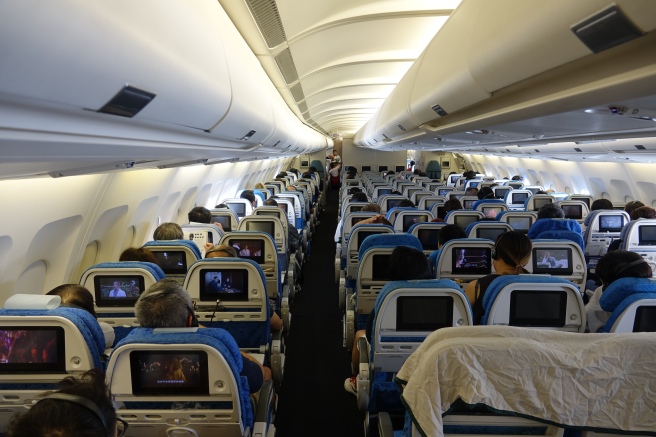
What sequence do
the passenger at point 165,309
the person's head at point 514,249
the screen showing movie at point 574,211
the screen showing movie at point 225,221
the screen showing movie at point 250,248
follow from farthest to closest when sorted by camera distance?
the screen showing movie at point 574,211 → the screen showing movie at point 225,221 → the screen showing movie at point 250,248 → the person's head at point 514,249 → the passenger at point 165,309

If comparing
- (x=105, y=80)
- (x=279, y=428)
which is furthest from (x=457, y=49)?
(x=279, y=428)

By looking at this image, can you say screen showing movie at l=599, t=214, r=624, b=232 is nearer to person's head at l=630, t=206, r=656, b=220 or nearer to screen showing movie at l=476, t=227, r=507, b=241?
person's head at l=630, t=206, r=656, b=220

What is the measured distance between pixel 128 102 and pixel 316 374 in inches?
183

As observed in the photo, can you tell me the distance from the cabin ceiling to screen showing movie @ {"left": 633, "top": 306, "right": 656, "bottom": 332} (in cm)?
273

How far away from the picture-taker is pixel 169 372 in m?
2.62

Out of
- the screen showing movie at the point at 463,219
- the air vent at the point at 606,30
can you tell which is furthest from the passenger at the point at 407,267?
the screen showing movie at the point at 463,219

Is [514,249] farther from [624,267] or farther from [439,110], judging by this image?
[439,110]

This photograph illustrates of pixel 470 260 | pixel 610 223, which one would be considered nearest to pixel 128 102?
pixel 470 260

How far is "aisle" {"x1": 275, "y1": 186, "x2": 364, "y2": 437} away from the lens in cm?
494

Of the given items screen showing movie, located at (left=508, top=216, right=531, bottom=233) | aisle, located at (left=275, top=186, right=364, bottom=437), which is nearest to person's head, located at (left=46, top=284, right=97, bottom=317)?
aisle, located at (left=275, top=186, right=364, bottom=437)

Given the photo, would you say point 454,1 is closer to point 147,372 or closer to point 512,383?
point 512,383

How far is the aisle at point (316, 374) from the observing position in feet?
16.2

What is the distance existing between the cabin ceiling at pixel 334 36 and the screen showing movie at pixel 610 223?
4.02m

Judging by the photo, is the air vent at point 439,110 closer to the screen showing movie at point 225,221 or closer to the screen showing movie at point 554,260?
the screen showing movie at point 554,260
